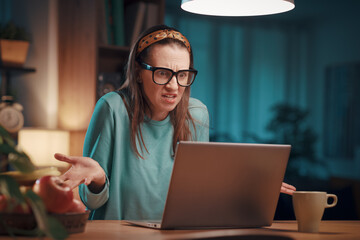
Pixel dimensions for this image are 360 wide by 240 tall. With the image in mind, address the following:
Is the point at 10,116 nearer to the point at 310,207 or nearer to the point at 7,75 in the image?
the point at 7,75

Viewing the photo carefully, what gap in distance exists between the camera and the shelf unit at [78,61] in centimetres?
318

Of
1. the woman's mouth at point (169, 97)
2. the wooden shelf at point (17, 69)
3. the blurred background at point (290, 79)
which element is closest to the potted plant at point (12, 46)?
the wooden shelf at point (17, 69)

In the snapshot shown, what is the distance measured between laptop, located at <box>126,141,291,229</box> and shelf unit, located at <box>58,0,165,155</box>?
2.05 m

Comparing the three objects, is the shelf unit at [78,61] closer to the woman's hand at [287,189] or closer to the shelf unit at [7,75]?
the shelf unit at [7,75]

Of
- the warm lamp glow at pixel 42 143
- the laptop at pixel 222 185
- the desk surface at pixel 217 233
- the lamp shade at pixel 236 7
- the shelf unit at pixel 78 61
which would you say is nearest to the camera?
the desk surface at pixel 217 233

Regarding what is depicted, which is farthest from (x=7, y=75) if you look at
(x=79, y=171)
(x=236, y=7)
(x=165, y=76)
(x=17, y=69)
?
(x=79, y=171)

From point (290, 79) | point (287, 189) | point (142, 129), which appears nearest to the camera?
point (287, 189)

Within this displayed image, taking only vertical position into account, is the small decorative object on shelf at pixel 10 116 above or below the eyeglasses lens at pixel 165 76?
below

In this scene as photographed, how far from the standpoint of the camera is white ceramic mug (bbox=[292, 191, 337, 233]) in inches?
Result: 48.8

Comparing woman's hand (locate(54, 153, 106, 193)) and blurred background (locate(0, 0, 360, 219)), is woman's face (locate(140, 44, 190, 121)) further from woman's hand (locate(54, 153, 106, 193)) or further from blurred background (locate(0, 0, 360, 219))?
blurred background (locate(0, 0, 360, 219))

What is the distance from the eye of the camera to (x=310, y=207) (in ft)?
4.06

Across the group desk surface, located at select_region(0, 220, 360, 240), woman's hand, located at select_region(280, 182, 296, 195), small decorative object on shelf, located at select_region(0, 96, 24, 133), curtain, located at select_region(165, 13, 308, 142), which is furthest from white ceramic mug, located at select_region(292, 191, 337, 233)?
curtain, located at select_region(165, 13, 308, 142)

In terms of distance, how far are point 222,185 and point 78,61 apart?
2287 mm

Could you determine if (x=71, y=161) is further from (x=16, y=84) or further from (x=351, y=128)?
(x=351, y=128)
